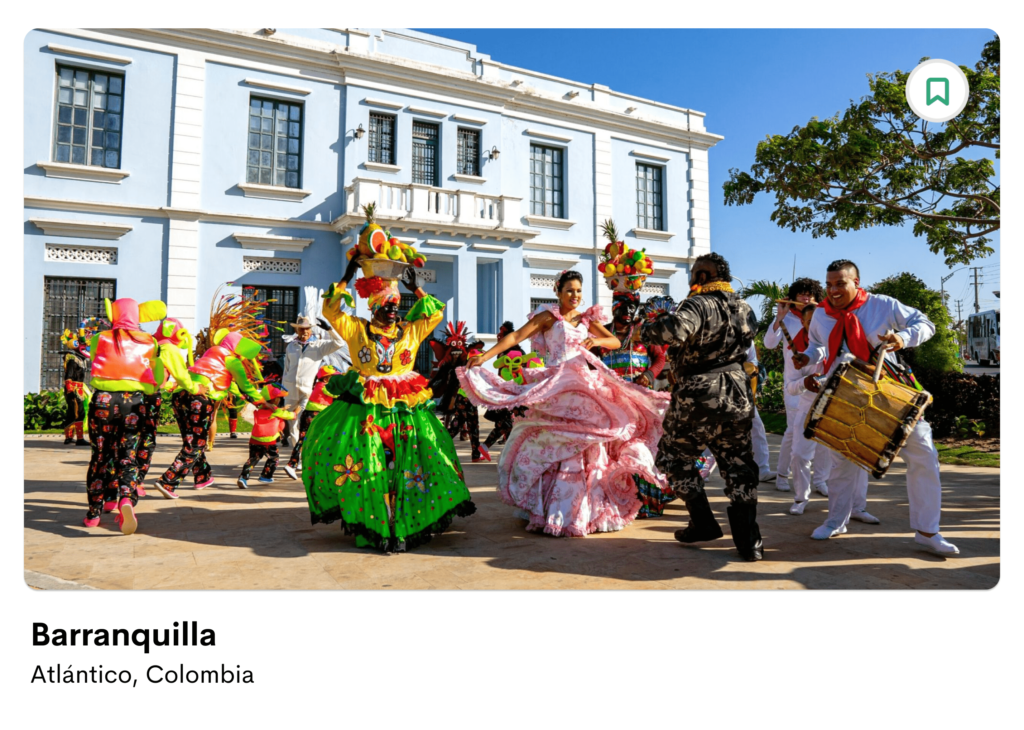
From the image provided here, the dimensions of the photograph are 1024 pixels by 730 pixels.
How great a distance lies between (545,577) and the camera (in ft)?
12.0

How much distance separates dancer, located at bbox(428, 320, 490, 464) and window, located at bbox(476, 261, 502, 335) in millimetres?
7267

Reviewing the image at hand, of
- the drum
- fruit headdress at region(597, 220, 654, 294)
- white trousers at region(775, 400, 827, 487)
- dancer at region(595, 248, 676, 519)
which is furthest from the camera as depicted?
fruit headdress at region(597, 220, 654, 294)

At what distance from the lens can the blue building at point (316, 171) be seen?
1292 centimetres

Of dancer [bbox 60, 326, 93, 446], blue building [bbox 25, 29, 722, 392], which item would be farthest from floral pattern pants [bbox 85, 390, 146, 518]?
blue building [bbox 25, 29, 722, 392]

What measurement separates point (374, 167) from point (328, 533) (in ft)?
40.6

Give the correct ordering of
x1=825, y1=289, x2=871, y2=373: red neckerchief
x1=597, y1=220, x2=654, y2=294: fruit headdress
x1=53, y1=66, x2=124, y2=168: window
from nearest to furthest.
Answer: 1. x1=825, y1=289, x2=871, y2=373: red neckerchief
2. x1=597, y1=220, x2=654, y2=294: fruit headdress
3. x1=53, y1=66, x2=124, y2=168: window

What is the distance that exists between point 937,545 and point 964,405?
7.36 meters

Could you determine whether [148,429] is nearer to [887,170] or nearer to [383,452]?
[383,452]

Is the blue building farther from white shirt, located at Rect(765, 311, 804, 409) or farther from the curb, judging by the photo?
the curb

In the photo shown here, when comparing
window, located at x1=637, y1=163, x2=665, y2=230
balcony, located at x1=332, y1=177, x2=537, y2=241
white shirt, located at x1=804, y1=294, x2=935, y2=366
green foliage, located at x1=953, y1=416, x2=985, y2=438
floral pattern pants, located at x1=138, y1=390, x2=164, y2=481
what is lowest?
green foliage, located at x1=953, y1=416, x2=985, y2=438

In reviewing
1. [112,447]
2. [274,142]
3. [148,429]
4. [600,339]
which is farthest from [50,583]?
[274,142]

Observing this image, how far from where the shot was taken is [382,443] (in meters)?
4.47

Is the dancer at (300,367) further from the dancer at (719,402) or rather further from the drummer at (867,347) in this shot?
the drummer at (867,347)

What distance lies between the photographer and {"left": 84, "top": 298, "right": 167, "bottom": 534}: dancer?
5.05m
